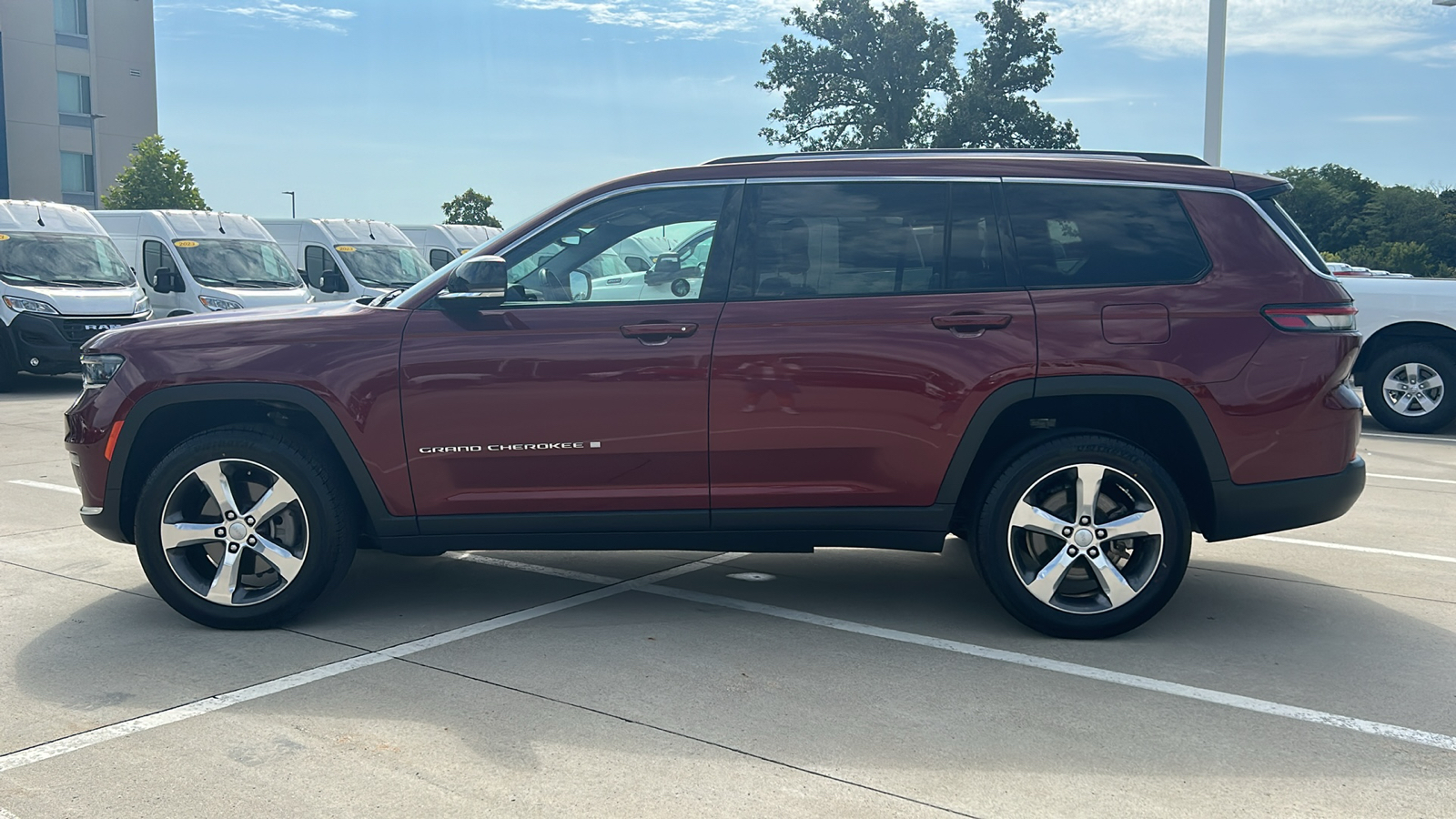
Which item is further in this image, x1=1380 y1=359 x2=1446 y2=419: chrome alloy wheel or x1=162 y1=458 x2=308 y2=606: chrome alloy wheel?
x1=1380 y1=359 x2=1446 y2=419: chrome alloy wheel

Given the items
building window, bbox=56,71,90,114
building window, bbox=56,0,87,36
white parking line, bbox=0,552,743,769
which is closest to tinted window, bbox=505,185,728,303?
white parking line, bbox=0,552,743,769

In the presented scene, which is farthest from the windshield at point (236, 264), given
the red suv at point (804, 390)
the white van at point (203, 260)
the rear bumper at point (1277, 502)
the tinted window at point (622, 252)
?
the rear bumper at point (1277, 502)

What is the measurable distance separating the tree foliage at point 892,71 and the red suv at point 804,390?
43276 millimetres

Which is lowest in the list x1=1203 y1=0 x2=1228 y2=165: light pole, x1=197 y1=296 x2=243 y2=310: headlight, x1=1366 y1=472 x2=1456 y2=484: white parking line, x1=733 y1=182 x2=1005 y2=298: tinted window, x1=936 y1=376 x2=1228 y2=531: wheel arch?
x1=1366 y1=472 x2=1456 y2=484: white parking line

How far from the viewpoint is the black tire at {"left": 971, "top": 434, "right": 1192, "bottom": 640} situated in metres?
4.73

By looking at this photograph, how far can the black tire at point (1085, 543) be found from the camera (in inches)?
186

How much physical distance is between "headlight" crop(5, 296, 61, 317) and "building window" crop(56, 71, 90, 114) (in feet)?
137

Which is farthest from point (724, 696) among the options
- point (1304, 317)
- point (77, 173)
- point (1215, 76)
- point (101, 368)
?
point (77, 173)

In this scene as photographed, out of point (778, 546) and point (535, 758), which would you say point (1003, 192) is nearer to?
point (778, 546)

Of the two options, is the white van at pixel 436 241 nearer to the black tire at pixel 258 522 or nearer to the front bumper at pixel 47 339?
the front bumper at pixel 47 339

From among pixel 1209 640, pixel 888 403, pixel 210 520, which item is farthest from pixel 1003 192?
pixel 210 520

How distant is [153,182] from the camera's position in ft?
147

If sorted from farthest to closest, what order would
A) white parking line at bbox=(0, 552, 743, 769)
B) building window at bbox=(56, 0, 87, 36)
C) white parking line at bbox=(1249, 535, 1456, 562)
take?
1. building window at bbox=(56, 0, 87, 36)
2. white parking line at bbox=(1249, 535, 1456, 562)
3. white parking line at bbox=(0, 552, 743, 769)

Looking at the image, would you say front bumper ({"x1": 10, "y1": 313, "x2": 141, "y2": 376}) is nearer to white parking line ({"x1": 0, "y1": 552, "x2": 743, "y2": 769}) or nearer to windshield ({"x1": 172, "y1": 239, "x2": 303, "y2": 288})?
windshield ({"x1": 172, "y1": 239, "x2": 303, "y2": 288})
